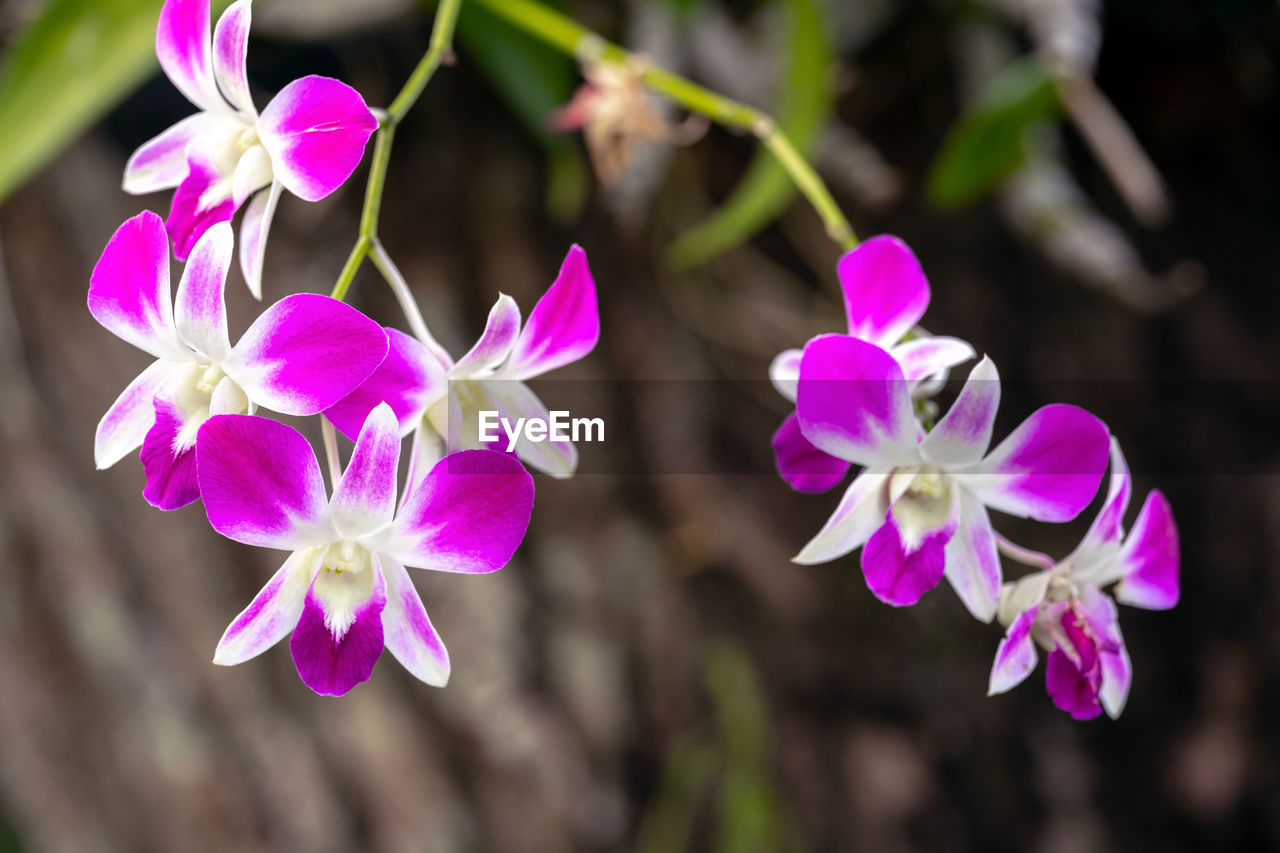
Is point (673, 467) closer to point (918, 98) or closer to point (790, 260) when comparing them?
point (790, 260)

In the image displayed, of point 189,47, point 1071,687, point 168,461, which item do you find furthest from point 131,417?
point 1071,687

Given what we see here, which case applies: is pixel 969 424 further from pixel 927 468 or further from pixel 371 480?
pixel 371 480

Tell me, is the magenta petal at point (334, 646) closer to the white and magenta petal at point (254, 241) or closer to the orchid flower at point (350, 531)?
the orchid flower at point (350, 531)

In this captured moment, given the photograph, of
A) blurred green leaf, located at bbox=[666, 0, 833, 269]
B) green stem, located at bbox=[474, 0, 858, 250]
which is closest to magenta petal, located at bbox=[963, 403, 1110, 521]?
green stem, located at bbox=[474, 0, 858, 250]

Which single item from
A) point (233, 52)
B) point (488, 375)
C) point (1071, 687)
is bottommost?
point (1071, 687)

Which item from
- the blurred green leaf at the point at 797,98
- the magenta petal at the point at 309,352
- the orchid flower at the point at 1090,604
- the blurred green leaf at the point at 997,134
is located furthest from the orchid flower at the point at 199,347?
the blurred green leaf at the point at 997,134

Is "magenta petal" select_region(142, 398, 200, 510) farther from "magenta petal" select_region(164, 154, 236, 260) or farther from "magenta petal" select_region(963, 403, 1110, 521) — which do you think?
"magenta petal" select_region(963, 403, 1110, 521)
